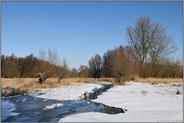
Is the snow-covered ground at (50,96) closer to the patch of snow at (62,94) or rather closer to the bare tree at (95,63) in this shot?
the patch of snow at (62,94)

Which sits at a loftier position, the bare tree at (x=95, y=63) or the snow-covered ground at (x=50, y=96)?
the bare tree at (x=95, y=63)

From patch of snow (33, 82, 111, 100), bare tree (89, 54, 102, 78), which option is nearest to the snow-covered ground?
patch of snow (33, 82, 111, 100)

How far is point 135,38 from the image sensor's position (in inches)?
1943

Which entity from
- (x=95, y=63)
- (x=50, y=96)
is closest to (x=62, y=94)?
(x=50, y=96)

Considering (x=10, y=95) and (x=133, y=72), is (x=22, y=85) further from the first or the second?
(x=133, y=72)

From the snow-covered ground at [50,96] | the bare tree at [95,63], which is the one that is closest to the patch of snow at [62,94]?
the snow-covered ground at [50,96]

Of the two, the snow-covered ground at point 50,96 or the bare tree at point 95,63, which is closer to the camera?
the snow-covered ground at point 50,96

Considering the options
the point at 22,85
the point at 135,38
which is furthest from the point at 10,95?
the point at 135,38

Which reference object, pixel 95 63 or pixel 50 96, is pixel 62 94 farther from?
pixel 95 63

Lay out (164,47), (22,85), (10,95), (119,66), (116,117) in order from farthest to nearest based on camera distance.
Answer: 1. (164,47)
2. (119,66)
3. (22,85)
4. (10,95)
5. (116,117)

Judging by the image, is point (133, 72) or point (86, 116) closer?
point (86, 116)

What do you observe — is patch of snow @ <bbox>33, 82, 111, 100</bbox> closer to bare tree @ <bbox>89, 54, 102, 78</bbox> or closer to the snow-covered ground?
the snow-covered ground

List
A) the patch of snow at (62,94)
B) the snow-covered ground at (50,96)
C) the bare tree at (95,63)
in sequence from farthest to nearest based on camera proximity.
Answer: the bare tree at (95,63) < the patch of snow at (62,94) < the snow-covered ground at (50,96)

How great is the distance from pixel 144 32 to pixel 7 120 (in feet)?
135
